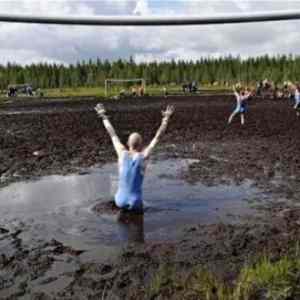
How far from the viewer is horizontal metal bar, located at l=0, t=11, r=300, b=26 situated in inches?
123

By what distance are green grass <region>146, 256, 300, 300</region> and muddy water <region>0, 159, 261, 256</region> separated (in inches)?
94.9

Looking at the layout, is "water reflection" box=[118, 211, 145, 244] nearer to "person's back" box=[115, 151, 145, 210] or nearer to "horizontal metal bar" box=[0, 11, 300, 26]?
"person's back" box=[115, 151, 145, 210]

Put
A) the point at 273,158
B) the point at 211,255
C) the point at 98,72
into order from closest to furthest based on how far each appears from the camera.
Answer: the point at 211,255 → the point at 273,158 → the point at 98,72

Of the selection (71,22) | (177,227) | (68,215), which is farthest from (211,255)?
(71,22)

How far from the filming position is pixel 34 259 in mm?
8578

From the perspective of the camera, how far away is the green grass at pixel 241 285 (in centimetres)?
621

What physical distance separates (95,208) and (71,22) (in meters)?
9.07

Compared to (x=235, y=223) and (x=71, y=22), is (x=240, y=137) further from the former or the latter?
(x=71, y=22)

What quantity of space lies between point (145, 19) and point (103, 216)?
841cm

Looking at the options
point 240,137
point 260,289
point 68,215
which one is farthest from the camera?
point 240,137

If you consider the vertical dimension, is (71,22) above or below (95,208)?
above

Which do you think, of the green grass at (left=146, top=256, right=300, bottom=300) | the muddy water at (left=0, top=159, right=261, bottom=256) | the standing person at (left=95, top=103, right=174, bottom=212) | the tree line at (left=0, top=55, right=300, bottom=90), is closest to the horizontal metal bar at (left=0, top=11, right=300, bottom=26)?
the green grass at (left=146, top=256, right=300, bottom=300)

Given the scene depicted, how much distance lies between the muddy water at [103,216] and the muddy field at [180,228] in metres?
0.27

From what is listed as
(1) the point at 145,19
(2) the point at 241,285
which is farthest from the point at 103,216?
(1) the point at 145,19
